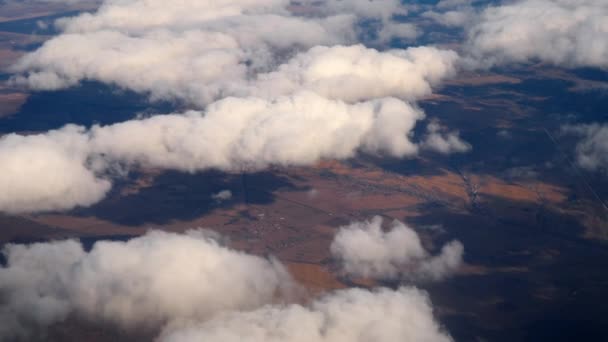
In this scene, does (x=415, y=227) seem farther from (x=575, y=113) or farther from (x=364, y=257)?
(x=575, y=113)

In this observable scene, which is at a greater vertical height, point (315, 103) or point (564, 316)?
point (315, 103)

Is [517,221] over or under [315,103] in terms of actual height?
under

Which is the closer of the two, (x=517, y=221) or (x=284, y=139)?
(x=517, y=221)

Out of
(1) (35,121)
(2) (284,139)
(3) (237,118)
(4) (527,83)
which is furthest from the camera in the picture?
(4) (527,83)

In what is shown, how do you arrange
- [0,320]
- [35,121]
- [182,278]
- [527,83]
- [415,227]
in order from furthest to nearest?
[527,83] < [35,121] < [415,227] < [182,278] < [0,320]

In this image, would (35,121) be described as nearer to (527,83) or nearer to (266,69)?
(266,69)

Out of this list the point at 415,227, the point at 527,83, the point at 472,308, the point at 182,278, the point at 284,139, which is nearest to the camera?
the point at 182,278

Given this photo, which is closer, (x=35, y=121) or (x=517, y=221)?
(x=517, y=221)

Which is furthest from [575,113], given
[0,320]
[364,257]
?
[0,320]

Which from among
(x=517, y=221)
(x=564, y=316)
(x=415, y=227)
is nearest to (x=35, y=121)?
(x=415, y=227)
